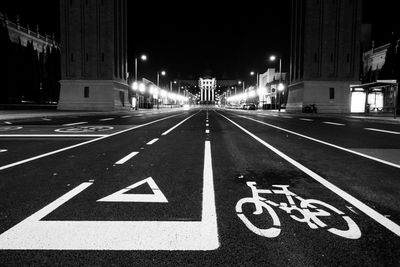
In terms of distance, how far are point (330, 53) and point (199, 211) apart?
56.0 m

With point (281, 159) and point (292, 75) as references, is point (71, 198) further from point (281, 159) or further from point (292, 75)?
point (292, 75)

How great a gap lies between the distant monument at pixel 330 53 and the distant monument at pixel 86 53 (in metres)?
29.8

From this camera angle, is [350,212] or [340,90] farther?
[340,90]

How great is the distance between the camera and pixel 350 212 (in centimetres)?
428

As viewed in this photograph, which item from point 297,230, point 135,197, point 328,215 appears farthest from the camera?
point 135,197

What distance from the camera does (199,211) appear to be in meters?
4.31

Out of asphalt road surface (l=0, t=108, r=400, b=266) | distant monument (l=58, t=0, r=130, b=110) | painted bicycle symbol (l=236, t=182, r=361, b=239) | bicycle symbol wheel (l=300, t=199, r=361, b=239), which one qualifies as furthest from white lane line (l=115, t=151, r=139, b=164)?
distant monument (l=58, t=0, r=130, b=110)

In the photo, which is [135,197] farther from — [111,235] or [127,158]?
[127,158]

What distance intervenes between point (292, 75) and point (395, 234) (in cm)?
6126

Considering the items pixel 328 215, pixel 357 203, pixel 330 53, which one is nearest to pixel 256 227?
pixel 328 215

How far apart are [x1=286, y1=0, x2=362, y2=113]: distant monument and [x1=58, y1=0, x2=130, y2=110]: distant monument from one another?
2985cm

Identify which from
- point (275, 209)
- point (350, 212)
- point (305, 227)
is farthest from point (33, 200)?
point (350, 212)

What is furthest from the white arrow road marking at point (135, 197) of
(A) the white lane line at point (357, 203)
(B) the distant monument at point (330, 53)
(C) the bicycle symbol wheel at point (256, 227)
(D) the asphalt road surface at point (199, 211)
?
(B) the distant monument at point (330, 53)

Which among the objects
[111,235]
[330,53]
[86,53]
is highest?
[330,53]
